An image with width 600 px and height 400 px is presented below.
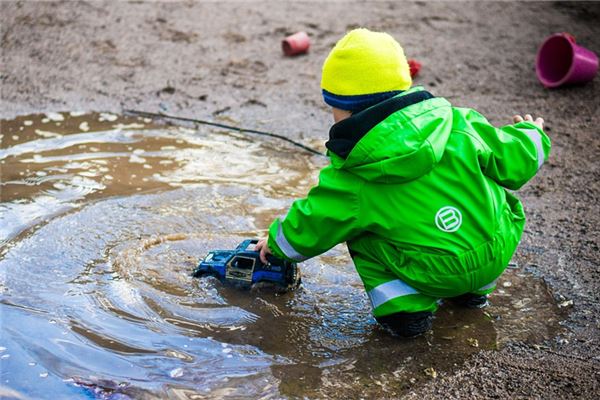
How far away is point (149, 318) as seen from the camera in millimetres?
3328

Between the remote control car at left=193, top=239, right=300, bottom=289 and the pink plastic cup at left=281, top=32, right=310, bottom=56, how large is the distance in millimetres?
3344

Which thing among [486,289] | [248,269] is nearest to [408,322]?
[486,289]

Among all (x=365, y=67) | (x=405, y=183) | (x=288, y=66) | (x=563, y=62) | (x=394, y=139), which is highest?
(x=365, y=67)

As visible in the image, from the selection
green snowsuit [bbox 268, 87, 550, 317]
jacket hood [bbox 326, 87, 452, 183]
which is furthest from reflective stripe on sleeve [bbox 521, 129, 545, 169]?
jacket hood [bbox 326, 87, 452, 183]

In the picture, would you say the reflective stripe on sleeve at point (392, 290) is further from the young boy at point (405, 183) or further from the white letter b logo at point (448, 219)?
the white letter b logo at point (448, 219)

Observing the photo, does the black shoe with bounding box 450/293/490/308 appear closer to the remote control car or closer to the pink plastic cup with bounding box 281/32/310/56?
the remote control car

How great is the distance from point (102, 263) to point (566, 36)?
3.88m

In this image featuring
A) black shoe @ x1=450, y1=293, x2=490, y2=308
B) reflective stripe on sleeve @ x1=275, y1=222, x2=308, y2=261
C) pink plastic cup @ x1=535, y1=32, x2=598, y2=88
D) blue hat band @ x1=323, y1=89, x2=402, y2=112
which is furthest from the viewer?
pink plastic cup @ x1=535, y1=32, x2=598, y2=88

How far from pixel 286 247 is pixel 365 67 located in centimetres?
78

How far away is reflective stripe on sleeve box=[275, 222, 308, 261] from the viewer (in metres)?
3.11

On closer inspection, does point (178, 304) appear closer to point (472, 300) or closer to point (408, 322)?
point (408, 322)

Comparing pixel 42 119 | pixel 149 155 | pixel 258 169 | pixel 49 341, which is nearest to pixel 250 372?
pixel 49 341

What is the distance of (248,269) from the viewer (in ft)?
11.5

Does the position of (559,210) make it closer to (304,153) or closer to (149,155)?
(304,153)
